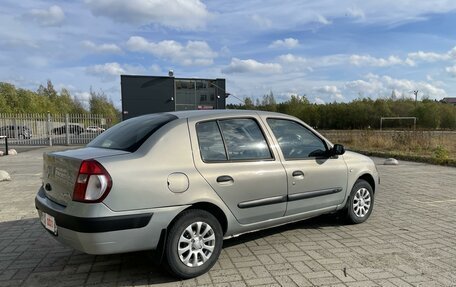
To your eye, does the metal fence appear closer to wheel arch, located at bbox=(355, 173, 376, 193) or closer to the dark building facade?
the dark building facade

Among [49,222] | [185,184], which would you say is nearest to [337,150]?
[185,184]

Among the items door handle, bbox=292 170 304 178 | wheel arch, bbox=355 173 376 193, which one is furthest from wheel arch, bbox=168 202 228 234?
wheel arch, bbox=355 173 376 193

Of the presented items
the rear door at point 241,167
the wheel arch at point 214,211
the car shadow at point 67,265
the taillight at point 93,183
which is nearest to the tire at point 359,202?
the car shadow at point 67,265

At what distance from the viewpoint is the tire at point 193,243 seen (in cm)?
374

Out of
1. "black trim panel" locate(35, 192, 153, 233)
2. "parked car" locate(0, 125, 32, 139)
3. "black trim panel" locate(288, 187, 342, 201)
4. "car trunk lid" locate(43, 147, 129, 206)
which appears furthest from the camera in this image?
"parked car" locate(0, 125, 32, 139)

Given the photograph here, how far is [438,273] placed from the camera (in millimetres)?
3977

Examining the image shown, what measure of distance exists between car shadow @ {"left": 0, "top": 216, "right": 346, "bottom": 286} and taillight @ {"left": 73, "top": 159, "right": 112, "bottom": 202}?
0.82m

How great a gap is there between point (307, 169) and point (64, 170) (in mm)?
2784

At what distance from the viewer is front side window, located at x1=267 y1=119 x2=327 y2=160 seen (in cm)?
478

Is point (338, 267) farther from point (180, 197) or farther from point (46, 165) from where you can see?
point (46, 165)

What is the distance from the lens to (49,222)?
3.88 metres

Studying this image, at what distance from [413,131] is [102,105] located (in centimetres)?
5358

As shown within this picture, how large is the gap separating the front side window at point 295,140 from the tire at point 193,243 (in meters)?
1.33

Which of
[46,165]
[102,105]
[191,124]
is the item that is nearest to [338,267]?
[191,124]
